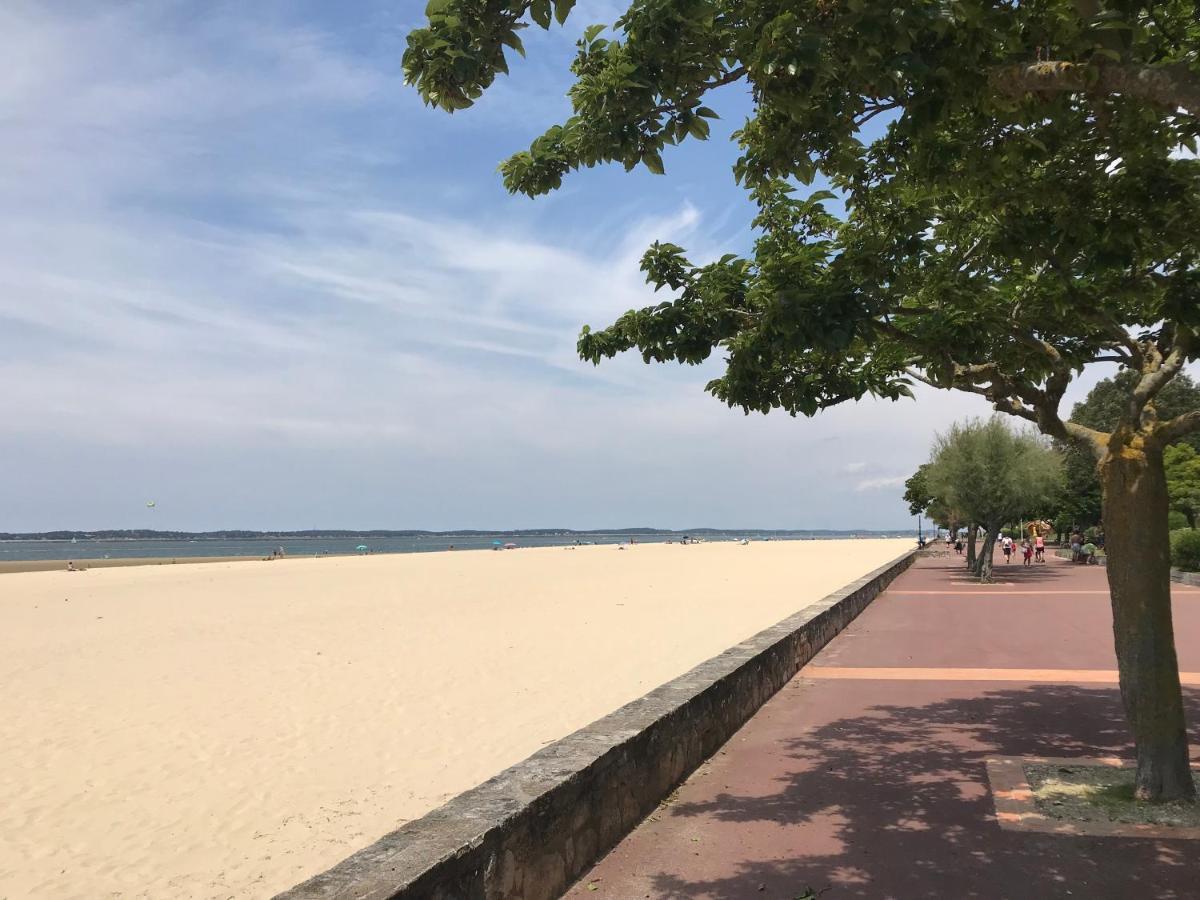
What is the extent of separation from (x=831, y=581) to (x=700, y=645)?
19443 millimetres

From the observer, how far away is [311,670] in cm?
1407

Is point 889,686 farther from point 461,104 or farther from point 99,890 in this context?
point 461,104

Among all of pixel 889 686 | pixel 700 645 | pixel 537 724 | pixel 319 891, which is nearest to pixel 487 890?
pixel 319 891

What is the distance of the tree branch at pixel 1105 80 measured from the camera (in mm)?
3346

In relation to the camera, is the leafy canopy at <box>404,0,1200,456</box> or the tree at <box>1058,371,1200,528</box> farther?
the tree at <box>1058,371,1200,528</box>

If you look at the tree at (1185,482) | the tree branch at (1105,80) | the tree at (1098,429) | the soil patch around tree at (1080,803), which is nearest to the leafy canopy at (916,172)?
the tree branch at (1105,80)

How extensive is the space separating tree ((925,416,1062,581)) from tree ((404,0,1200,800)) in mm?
27007

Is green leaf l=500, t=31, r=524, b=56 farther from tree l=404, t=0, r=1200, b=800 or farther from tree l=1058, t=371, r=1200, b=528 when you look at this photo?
tree l=1058, t=371, r=1200, b=528

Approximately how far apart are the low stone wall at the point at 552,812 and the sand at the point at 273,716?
2.23 m

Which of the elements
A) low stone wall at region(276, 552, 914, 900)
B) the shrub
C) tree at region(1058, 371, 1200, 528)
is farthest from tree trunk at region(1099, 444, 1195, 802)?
tree at region(1058, 371, 1200, 528)

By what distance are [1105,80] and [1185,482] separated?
47.2 meters

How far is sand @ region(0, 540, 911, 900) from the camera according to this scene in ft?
21.2

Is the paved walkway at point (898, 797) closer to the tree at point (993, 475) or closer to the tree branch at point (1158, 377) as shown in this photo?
the tree branch at point (1158, 377)

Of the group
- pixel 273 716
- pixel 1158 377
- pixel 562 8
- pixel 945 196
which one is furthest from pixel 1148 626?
pixel 273 716
